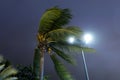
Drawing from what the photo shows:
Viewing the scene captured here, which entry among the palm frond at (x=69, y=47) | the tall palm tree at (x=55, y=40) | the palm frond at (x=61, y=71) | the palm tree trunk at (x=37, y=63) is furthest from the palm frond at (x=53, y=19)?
the palm frond at (x=61, y=71)

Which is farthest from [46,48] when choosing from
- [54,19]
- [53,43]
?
[54,19]

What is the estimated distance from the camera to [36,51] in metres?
22.5

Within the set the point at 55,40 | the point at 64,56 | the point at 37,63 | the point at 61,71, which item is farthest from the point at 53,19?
the point at 61,71

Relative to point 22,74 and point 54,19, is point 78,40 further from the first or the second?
point 22,74

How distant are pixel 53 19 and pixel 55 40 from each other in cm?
158

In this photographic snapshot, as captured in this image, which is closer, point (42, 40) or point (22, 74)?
point (42, 40)

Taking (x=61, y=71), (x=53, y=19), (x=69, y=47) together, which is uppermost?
(x=53, y=19)

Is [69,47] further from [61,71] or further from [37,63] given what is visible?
[37,63]

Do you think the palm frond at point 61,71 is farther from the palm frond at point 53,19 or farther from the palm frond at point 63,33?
the palm frond at point 53,19

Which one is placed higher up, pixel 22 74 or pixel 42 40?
pixel 42 40

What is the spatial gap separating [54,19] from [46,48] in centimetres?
218

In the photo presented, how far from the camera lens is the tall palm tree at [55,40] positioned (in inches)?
850

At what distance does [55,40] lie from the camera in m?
21.8

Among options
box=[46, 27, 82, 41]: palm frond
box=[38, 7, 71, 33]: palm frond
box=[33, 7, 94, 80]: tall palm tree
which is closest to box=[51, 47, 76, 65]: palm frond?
box=[33, 7, 94, 80]: tall palm tree
